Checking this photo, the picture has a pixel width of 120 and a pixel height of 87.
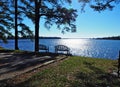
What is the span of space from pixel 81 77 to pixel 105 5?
10.8 metres

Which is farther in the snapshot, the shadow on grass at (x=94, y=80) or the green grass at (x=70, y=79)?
the shadow on grass at (x=94, y=80)

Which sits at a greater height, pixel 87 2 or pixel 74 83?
pixel 87 2

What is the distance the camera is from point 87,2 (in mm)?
20047

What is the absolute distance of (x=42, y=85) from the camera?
791 centimetres

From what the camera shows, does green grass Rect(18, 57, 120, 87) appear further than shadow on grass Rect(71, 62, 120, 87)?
No

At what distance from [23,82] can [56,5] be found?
16.8m

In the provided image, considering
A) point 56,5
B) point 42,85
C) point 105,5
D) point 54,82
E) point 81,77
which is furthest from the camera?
point 56,5

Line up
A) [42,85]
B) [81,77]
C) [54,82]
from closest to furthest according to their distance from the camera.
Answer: [42,85] < [54,82] < [81,77]

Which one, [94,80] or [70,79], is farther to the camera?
[94,80]

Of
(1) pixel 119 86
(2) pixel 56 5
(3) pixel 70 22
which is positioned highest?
(2) pixel 56 5

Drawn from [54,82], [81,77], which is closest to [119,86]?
[81,77]

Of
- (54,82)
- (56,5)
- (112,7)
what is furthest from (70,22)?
(54,82)

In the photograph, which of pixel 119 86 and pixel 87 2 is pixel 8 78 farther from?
pixel 87 2

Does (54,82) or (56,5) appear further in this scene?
(56,5)
